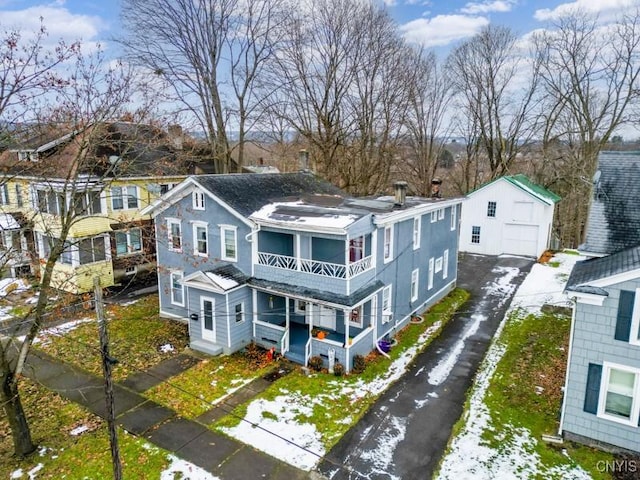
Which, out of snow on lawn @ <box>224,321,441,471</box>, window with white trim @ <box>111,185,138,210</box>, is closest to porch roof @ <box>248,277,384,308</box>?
snow on lawn @ <box>224,321,441,471</box>

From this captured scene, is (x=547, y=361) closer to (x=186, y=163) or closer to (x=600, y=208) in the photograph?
(x=600, y=208)

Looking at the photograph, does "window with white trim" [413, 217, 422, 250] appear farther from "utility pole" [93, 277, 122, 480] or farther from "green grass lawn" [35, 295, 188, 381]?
"utility pole" [93, 277, 122, 480]

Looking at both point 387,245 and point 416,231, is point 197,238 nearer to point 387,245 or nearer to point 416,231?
point 387,245

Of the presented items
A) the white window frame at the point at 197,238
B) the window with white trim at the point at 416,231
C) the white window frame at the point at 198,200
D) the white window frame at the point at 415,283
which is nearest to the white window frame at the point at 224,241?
the white window frame at the point at 197,238

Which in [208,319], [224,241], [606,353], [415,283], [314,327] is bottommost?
[314,327]

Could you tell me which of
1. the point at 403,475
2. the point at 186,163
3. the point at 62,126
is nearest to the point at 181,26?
the point at 186,163

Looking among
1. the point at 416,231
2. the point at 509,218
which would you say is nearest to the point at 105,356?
the point at 416,231
